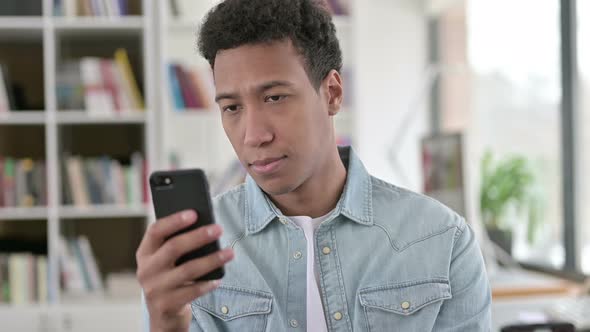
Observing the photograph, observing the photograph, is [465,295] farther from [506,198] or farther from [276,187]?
[506,198]

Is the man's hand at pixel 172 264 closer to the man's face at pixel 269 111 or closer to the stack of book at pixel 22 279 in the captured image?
the man's face at pixel 269 111

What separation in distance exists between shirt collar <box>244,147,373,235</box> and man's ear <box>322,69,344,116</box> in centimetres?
14

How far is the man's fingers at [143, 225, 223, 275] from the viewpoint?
1052 mm

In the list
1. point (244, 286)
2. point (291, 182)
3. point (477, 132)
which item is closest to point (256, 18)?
point (291, 182)

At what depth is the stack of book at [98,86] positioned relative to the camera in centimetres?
341

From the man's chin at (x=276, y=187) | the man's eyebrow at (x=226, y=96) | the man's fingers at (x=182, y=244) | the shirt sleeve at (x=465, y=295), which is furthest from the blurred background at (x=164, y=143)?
the man's fingers at (x=182, y=244)

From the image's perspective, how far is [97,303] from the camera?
11.0 ft

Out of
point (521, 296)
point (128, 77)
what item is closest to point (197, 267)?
point (521, 296)

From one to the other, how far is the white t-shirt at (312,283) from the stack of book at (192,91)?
8.24 feet

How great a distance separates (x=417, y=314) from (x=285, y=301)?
0.23 metres

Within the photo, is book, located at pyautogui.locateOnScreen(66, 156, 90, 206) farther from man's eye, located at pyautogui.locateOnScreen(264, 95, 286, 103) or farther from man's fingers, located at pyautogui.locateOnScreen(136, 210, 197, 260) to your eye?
man's fingers, located at pyautogui.locateOnScreen(136, 210, 197, 260)

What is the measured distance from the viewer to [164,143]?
11.3ft

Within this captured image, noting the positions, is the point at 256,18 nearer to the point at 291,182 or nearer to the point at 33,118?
the point at 291,182

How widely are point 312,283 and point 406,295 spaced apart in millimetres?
164
